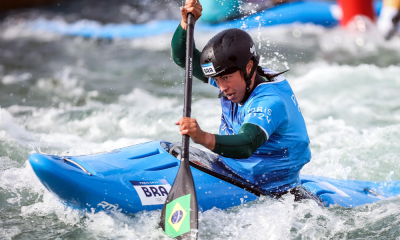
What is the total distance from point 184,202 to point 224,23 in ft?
28.3

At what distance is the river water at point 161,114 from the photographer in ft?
10.2

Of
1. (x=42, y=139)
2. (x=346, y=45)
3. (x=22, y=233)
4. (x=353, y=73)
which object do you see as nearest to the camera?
(x=22, y=233)

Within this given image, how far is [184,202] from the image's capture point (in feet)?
9.30

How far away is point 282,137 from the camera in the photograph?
9.56 ft

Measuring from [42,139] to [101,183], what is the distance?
11.1 feet

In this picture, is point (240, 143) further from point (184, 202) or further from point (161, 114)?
point (161, 114)

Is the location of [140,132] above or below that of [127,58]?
below

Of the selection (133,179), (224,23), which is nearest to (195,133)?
(133,179)

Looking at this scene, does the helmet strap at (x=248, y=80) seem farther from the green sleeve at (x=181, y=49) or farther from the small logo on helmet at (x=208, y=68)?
the green sleeve at (x=181, y=49)

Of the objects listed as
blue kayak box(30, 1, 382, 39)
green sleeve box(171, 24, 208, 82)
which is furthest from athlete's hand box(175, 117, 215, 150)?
blue kayak box(30, 1, 382, 39)

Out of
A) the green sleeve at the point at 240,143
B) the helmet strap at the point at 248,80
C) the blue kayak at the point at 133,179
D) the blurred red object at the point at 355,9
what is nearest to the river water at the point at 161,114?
the blue kayak at the point at 133,179

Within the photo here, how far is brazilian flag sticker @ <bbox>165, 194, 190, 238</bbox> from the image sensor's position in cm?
278

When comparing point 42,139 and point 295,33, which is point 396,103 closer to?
Answer: point 295,33

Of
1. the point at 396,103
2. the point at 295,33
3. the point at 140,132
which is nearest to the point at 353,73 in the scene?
the point at 396,103
